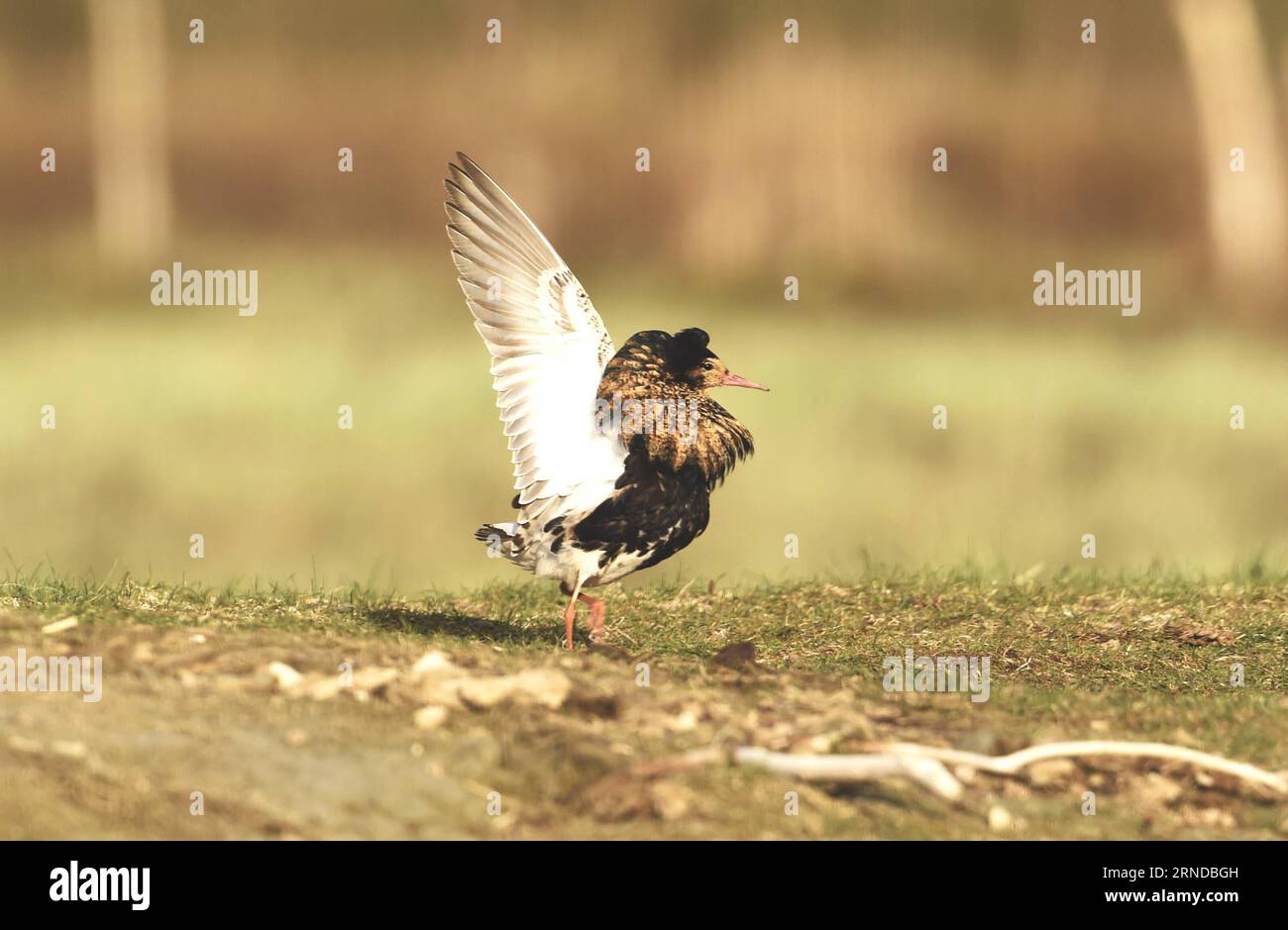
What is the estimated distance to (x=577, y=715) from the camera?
574 cm

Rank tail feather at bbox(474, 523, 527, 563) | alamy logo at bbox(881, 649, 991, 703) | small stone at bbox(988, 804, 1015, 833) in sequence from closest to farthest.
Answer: small stone at bbox(988, 804, 1015, 833)
alamy logo at bbox(881, 649, 991, 703)
tail feather at bbox(474, 523, 527, 563)

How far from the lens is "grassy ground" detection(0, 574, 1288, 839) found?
4898 millimetres

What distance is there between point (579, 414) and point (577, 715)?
164 cm

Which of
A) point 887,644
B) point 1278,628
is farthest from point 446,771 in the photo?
point 1278,628

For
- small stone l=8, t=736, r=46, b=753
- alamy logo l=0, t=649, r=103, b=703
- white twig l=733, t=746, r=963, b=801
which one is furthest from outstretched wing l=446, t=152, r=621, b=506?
small stone l=8, t=736, r=46, b=753

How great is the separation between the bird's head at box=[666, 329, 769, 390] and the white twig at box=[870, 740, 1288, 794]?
7.00 ft

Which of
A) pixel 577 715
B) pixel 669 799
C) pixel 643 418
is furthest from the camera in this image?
pixel 643 418

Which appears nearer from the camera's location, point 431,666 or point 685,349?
point 431,666

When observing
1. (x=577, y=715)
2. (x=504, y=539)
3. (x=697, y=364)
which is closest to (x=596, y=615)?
(x=504, y=539)

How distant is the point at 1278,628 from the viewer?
331 inches

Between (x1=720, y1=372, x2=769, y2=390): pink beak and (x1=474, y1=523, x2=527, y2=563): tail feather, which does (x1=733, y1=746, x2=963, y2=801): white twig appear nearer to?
(x1=474, y1=523, x2=527, y2=563): tail feather

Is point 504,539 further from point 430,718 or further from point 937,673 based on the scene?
point 937,673
